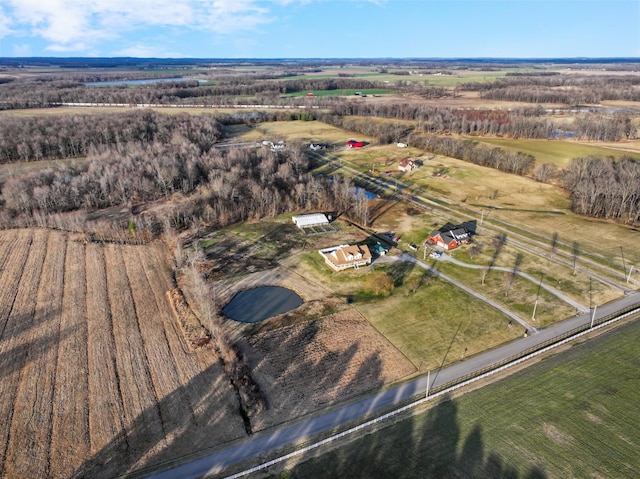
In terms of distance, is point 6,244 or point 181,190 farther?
point 181,190

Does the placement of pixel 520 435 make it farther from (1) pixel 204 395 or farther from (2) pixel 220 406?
(1) pixel 204 395

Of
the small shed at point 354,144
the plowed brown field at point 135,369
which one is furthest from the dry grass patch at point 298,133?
the plowed brown field at point 135,369

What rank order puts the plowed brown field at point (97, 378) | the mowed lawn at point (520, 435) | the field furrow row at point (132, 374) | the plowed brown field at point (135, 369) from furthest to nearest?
1. the field furrow row at point (132, 374)
2. the plowed brown field at point (135, 369)
3. the plowed brown field at point (97, 378)
4. the mowed lawn at point (520, 435)

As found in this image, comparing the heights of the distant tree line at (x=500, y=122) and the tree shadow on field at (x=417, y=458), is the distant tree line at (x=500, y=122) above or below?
above

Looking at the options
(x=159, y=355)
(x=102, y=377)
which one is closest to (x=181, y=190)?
(x=159, y=355)

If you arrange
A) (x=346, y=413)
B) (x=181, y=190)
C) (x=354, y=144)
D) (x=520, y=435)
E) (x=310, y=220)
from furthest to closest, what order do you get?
(x=354, y=144) < (x=181, y=190) < (x=310, y=220) < (x=346, y=413) < (x=520, y=435)

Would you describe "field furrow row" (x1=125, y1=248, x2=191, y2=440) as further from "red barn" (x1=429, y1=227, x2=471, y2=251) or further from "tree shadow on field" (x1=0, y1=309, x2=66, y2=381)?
"red barn" (x1=429, y1=227, x2=471, y2=251)

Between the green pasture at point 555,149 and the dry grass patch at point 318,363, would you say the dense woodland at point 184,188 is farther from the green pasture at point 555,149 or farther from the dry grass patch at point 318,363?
the green pasture at point 555,149
